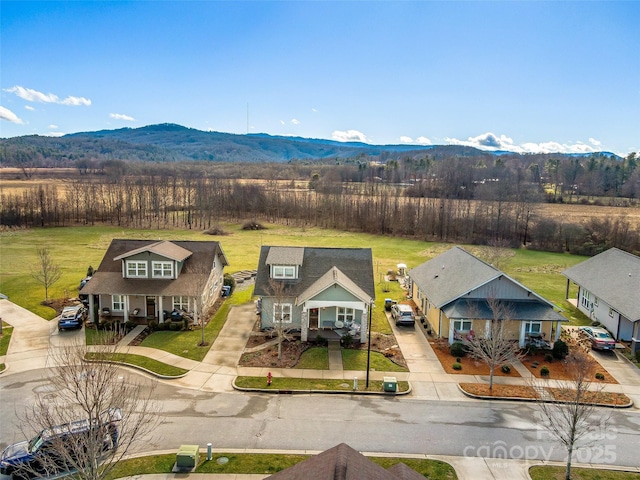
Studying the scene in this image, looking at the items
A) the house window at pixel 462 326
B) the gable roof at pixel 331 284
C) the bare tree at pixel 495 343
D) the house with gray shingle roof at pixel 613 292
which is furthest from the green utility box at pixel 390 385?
the house with gray shingle roof at pixel 613 292

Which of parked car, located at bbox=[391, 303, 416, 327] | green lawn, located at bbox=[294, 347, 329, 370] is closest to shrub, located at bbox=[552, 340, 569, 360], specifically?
parked car, located at bbox=[391, 303, 416, 327]

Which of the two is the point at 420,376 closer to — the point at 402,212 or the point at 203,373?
the point at 203,373

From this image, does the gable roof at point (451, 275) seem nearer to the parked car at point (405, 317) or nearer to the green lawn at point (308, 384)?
the parked car at point (405, 317)

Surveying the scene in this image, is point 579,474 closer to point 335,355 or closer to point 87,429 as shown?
point 335,355

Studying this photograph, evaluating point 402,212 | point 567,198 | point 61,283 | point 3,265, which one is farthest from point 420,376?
point 567,198

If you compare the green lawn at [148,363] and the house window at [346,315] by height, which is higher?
the house window at [346,315]

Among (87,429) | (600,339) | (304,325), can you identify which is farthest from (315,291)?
(600,339)
